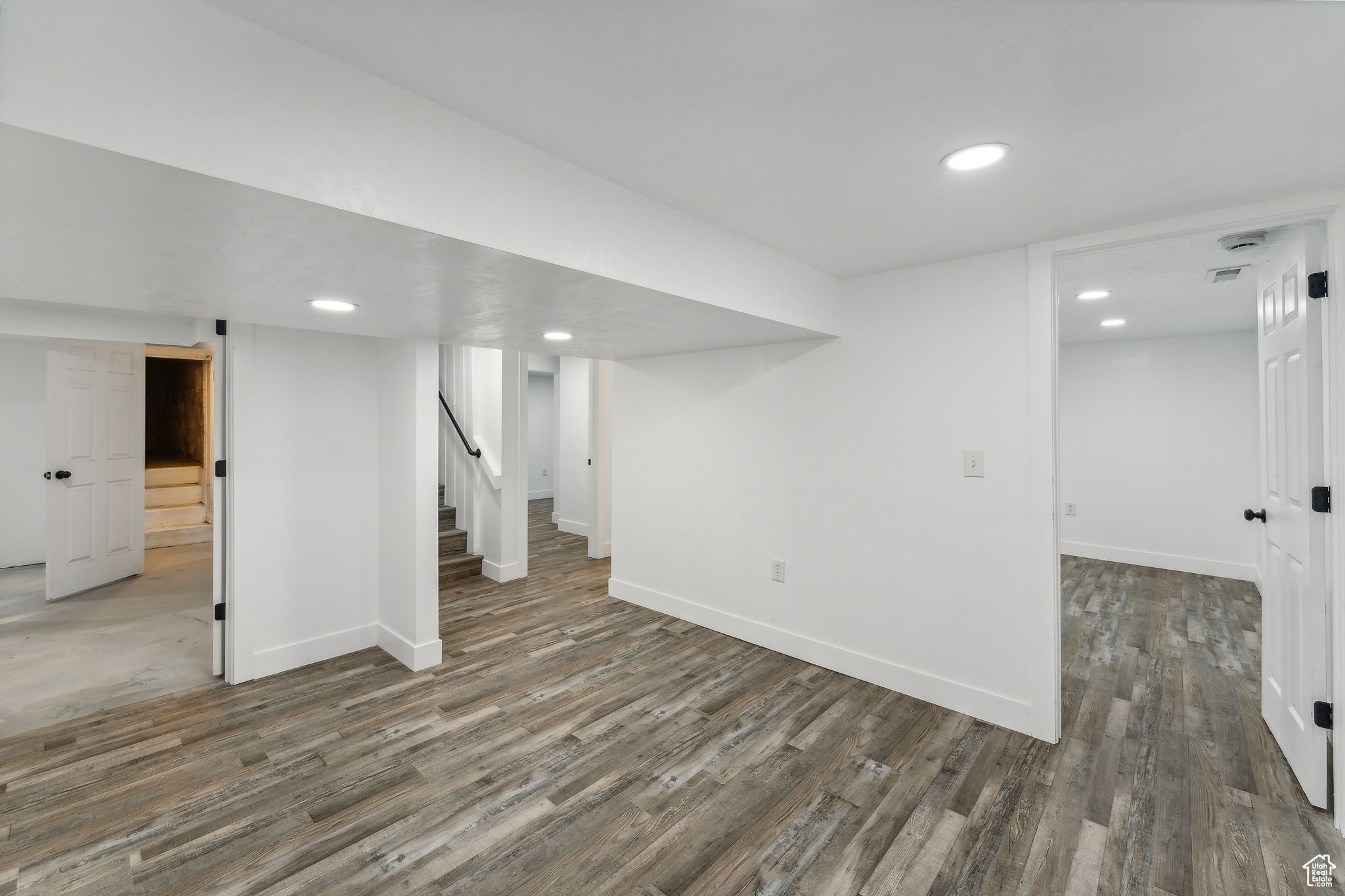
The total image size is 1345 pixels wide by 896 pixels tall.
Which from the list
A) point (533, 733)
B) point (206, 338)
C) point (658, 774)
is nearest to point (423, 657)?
point (533, 733)

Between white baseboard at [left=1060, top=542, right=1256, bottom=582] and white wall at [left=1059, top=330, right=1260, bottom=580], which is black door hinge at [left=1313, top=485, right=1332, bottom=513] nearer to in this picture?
white baseboard at [left=1060, top=542, right=1256, bottom=582]

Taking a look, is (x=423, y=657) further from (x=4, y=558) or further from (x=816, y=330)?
(x=4, y=558)

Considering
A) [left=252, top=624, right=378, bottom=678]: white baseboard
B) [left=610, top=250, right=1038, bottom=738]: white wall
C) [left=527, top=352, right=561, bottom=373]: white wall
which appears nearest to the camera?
[left=610, top=250, right=1038, bottom=738]: white wall

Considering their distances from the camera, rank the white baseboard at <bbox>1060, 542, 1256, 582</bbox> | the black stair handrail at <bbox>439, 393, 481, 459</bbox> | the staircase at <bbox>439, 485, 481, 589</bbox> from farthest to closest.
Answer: the black stair handrail at <bbox>439, 393, 481, 459</bbox> < the white baseboard at <bbox>1060, 542, 1256, 582</bbox> < the staircase at <bbox>439, 485, 481, 589</bbox>

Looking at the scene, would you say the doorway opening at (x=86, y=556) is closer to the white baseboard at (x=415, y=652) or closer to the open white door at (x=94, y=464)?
the open white door at (x=94, y=464)

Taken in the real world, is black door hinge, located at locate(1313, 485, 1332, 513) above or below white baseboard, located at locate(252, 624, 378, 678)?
above

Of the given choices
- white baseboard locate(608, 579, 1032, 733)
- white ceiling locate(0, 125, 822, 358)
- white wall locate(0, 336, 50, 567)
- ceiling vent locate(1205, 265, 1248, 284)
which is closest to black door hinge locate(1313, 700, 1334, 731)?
white baseboard locate(608, 579, 1032, 733)

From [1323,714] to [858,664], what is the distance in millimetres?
1711

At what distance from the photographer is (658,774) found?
2.22m

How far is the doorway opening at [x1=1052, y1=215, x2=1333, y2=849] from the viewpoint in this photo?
81.4 inches

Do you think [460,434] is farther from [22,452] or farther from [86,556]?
[22,452]

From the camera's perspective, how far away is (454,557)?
495 cm

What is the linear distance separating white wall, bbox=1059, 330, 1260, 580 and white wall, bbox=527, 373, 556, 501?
740 centimetres

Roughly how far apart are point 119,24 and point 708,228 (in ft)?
5.57
